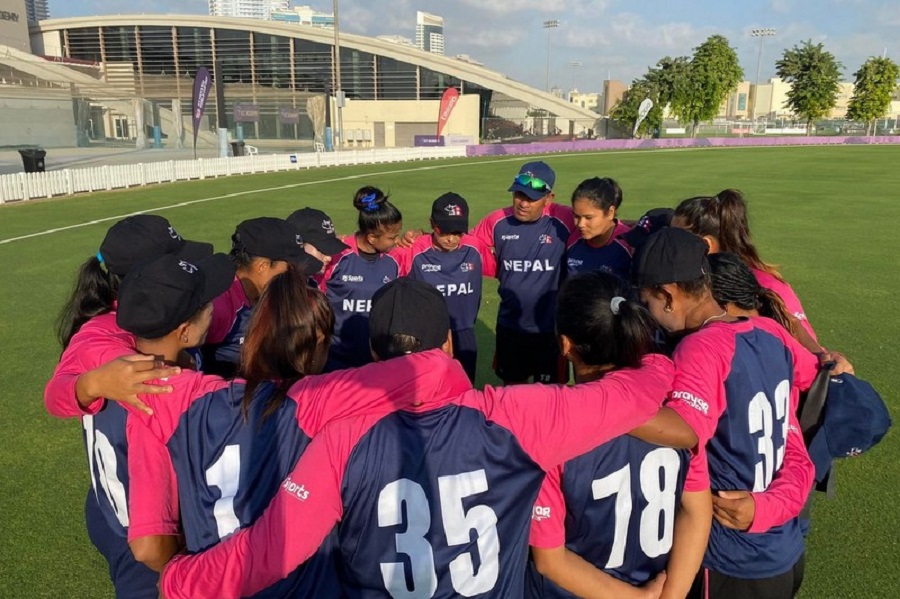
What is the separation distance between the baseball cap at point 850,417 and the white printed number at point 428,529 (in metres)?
1.68

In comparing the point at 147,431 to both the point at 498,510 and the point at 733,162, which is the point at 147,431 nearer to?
the point at 498,510

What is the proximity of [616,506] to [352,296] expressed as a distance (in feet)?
9.31

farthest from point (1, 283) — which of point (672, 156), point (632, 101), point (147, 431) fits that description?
point (632, 101)

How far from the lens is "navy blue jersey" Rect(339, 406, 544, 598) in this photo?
5.65 feet

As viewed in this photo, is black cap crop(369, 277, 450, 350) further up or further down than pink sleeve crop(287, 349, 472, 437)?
further up

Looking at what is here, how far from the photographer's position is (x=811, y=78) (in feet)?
210

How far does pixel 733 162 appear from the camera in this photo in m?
35.4

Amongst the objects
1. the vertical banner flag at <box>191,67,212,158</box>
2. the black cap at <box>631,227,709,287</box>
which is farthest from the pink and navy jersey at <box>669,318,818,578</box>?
the vertical banner flag at <box>191,67,212,158</box>

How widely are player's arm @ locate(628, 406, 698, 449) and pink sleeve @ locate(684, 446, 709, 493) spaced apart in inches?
4.9

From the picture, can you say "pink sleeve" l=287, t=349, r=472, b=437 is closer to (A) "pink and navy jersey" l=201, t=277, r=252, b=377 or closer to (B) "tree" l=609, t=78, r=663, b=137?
(A) "pink and navy jersey" l=201, t=277, r=252, b=377

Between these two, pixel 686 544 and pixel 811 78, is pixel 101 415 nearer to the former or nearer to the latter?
pixel 686 544

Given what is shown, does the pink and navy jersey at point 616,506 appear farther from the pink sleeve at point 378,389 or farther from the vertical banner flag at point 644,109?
the vertical banner flag at point 644,109

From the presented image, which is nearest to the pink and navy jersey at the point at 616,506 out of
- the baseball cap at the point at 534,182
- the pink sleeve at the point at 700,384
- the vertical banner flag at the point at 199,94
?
the pink sleeve at the point at 700,384

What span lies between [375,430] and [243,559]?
0.51m
